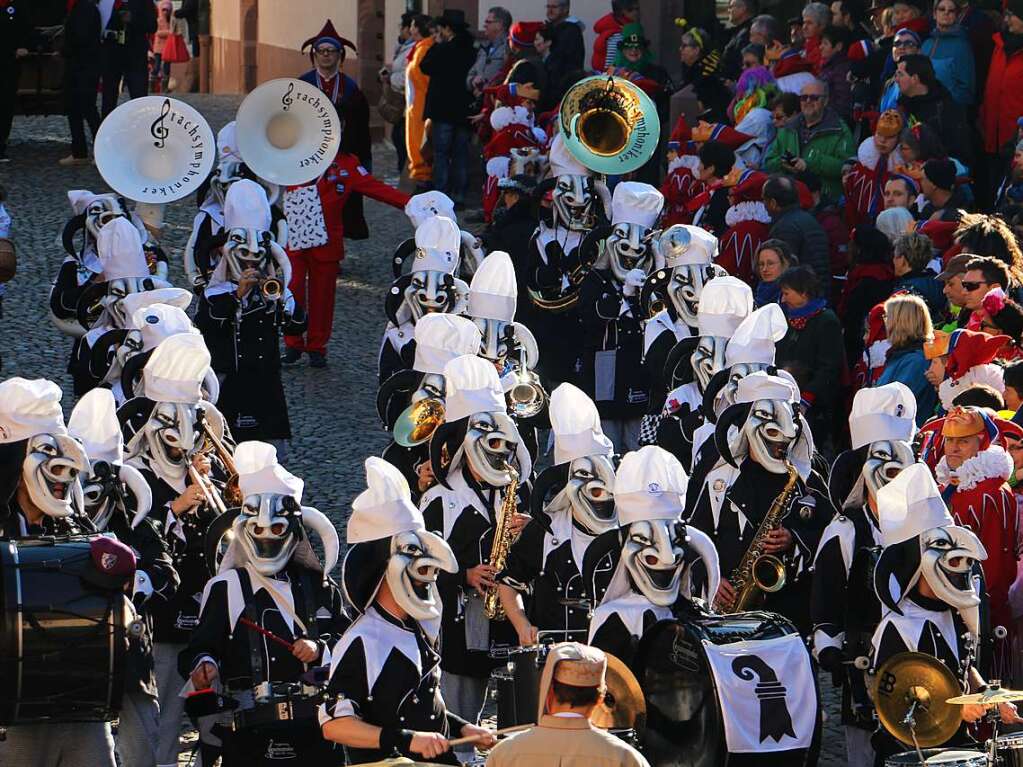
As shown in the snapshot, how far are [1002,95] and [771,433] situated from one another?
5719 millimetres

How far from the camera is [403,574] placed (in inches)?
293

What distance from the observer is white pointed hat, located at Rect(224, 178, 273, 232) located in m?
12.6

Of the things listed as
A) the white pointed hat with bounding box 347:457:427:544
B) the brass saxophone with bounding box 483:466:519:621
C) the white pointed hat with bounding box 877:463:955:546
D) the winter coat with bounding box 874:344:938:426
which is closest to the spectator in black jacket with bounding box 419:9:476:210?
the winter coat with bounding box 874:344:938:426

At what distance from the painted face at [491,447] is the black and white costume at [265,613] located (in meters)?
1.33

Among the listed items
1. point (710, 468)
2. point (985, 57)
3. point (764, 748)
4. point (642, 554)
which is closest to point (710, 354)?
point (710, 468)

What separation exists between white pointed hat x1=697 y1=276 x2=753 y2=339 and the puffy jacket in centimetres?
389

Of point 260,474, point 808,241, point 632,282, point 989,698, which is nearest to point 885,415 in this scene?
point 989,698

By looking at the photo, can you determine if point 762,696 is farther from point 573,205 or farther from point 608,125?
point 608,125

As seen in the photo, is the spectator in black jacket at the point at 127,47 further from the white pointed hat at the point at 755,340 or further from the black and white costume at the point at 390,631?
the black and white costume at the point at 390,631

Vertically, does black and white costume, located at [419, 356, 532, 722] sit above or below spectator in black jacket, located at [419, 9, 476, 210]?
below

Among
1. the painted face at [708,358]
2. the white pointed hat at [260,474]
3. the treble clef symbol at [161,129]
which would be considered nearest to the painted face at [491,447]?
the white pointed hat at [260,474]

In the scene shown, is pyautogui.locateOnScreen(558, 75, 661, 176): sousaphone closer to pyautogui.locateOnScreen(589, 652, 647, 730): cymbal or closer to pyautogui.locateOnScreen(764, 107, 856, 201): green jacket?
pyautogui.locateOnScreen(764, 107, 856, 201): green jacket

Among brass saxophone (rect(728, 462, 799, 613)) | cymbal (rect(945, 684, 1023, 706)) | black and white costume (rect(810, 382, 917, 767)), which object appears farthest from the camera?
brass saxophone (rect(728, 462, 799, 613))

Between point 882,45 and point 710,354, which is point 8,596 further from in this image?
point 882,45
